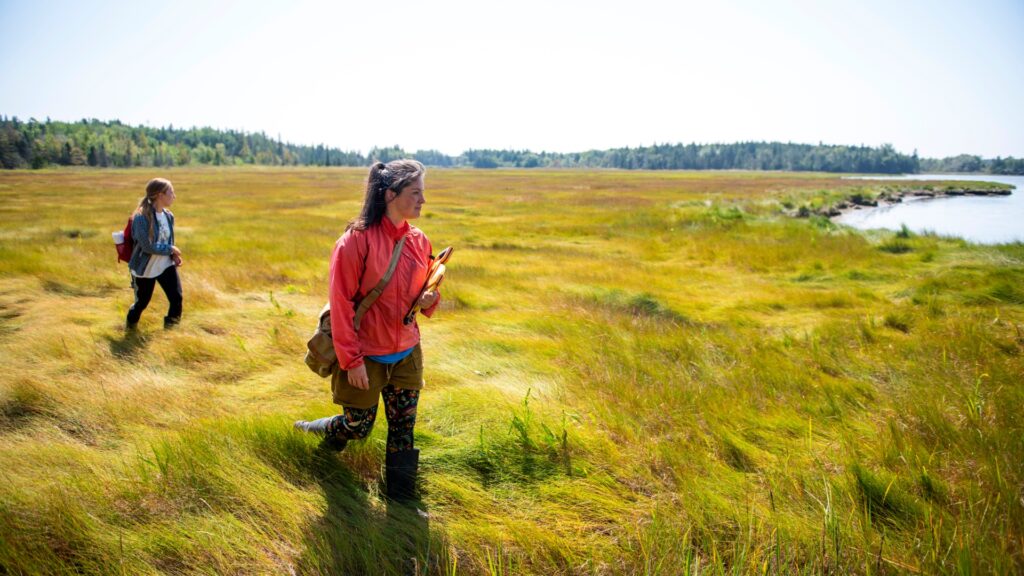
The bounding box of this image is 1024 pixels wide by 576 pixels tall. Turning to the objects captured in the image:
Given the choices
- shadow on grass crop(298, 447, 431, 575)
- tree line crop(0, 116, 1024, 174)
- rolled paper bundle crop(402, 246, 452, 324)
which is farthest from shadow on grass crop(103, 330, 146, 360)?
tree line crop(0, 116, 1024, 174)

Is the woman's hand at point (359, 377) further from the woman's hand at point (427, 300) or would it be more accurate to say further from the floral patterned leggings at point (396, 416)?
the woman's hand at point (427, 300)

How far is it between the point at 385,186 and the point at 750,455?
9.52 ft

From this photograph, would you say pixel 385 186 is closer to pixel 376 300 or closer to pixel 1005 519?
pixel 376 300

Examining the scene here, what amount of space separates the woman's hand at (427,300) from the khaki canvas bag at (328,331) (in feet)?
0.76

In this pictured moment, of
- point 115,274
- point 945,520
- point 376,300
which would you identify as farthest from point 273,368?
point 115,274

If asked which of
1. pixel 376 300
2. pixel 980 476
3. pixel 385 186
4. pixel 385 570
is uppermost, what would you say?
pixel 385 186

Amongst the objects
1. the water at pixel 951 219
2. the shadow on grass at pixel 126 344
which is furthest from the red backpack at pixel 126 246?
the water at pixel 951 219

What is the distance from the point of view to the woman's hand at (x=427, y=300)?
2.71 meters

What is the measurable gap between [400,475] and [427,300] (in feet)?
3.27

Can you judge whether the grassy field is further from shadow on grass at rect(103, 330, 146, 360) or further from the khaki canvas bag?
the khaki canvas bag

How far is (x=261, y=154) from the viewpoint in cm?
15788

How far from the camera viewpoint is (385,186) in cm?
251

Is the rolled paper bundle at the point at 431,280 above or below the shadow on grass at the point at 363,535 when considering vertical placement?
above

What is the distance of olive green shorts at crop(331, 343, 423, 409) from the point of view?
263cm
